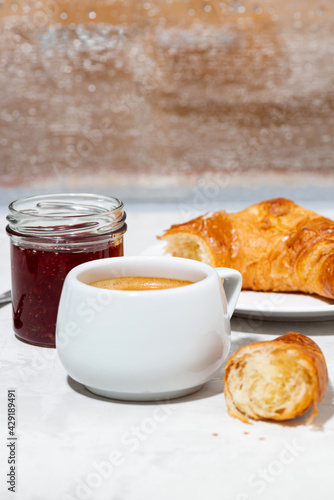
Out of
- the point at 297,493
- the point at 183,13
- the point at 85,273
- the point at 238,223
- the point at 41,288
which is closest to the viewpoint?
the point at 297,493

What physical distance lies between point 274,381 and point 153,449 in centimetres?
16

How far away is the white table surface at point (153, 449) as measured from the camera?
0.65 m

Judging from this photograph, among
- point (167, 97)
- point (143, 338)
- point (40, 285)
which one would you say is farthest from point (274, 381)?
Answer: point (167, 97)

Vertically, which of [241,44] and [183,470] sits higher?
[241,44]

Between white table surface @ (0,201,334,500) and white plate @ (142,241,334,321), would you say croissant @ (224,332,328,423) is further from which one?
white plate @ (142,241,334,321)

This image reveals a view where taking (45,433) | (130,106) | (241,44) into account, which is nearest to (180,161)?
(130,106)

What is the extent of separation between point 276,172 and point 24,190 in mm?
1284

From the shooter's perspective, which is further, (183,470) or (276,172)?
(276,172)

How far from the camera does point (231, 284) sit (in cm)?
94

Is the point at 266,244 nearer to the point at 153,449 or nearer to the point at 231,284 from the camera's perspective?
the point at 231,284

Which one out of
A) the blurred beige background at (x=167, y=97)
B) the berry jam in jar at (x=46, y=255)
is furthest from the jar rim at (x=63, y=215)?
the blurred beige background at (x=167, y=97)

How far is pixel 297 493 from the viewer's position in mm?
644

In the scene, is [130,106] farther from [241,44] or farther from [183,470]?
[183,470]

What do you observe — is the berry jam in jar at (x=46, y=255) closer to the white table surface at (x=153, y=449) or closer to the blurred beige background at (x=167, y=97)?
the white table surface at (x=153, y=449)
